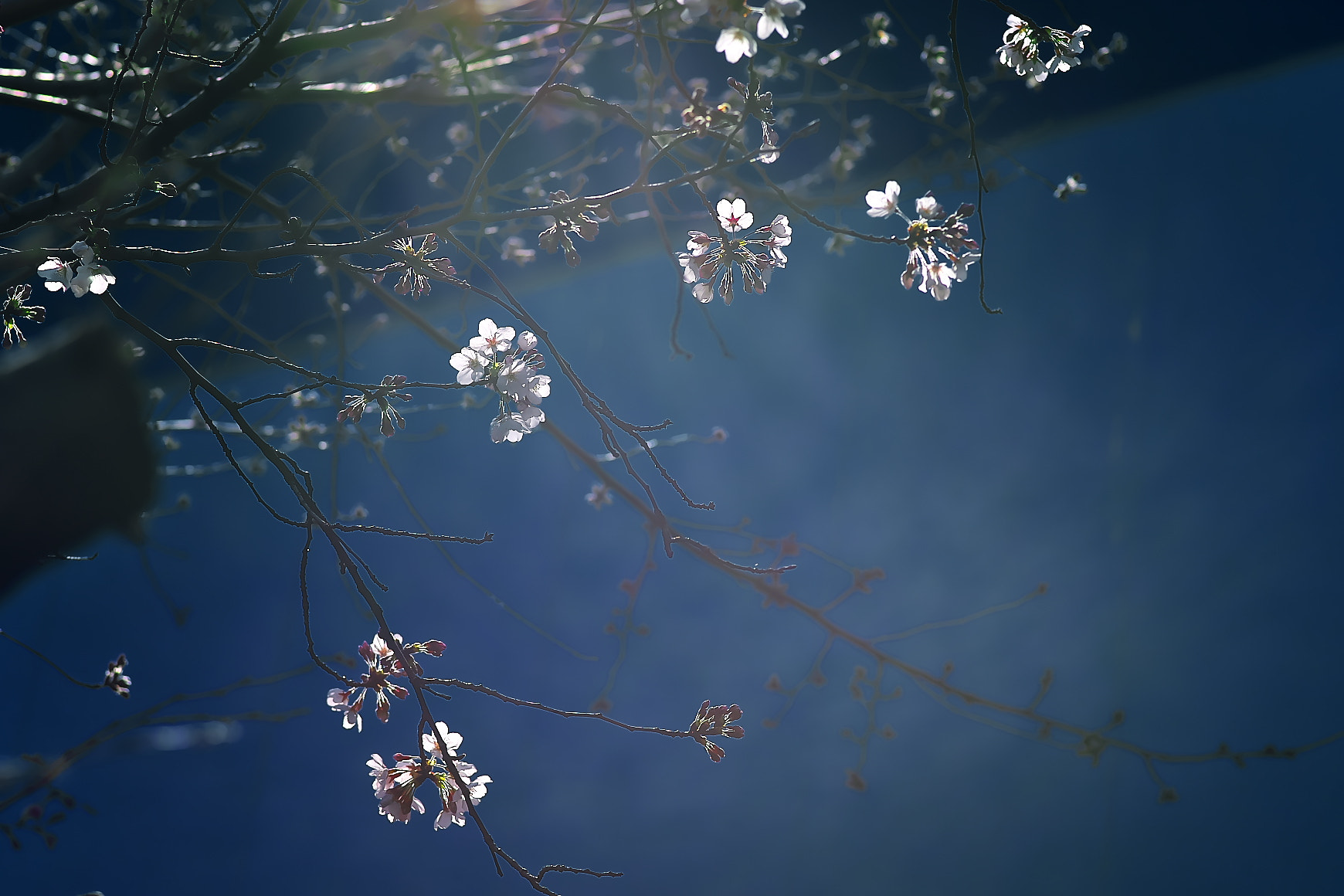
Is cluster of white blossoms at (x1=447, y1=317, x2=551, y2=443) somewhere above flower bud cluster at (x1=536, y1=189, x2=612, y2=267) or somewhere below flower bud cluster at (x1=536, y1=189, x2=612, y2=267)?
below

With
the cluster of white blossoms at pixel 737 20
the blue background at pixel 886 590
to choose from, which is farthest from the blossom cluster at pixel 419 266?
the blue background at pixel 886 590

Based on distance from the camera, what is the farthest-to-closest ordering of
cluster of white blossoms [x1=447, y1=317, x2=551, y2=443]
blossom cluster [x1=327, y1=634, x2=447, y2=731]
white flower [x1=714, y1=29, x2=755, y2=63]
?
blossom cluster [x1=327, y1=634, x2=447, y2=731] < cluster of white blossoms [x1=447, y1=317, x2=551, y2=443] < white flower [x1=714, y1=29, x2=755, y2=63]

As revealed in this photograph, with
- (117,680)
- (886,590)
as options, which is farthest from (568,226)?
(886,590)

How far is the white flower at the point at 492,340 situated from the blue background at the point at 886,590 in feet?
6.58

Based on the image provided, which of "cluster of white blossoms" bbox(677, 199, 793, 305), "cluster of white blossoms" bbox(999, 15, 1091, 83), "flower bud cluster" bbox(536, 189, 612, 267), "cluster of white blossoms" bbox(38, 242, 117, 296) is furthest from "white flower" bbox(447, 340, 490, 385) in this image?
"cluster of white blossoms" bbox(999, 15, 1091, 83)

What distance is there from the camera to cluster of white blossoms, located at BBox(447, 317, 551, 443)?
996 mm

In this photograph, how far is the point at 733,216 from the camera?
103cm

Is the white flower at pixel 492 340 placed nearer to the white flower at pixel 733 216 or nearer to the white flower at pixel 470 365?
the white flower at pixel 470 365

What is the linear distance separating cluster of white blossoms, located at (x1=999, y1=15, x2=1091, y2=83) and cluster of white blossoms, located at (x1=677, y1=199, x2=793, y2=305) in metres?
0.46

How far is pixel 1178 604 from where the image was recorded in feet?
8.77

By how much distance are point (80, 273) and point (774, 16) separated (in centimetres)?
86

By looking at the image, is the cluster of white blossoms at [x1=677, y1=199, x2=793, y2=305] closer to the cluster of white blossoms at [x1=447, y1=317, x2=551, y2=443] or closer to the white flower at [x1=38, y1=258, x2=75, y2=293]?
the cluster of white blossoms at [x1=447, y1=317, x2=551, y2=443]

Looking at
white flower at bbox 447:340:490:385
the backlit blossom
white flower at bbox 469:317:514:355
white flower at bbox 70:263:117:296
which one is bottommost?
the backlit blossom

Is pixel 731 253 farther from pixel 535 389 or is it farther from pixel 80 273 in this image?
pixel 80 273
